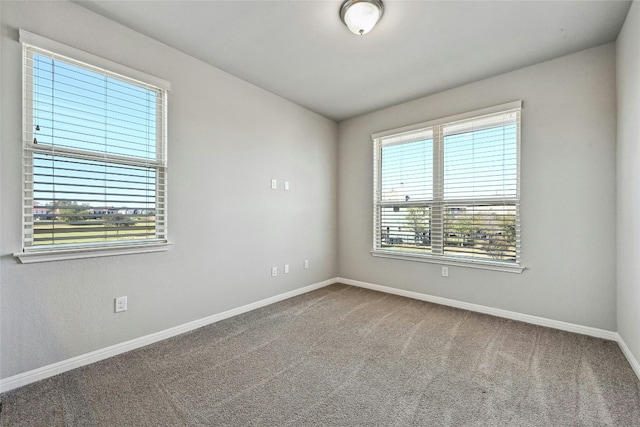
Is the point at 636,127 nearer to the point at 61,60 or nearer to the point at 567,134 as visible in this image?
the point at 567,134

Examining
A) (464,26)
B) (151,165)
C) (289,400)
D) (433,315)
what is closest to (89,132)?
(151,165)

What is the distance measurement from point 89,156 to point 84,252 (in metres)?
0.73

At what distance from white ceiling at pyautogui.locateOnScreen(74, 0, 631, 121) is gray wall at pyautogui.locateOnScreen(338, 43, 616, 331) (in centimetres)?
23

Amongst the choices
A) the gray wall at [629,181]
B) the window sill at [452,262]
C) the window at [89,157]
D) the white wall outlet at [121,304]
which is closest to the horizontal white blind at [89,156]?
the window at [89,157]

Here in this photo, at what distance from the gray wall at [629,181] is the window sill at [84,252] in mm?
3754

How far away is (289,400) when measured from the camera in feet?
5.65

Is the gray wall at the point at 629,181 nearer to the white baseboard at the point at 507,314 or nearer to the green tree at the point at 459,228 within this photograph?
the white baseboard at the point at 507,314

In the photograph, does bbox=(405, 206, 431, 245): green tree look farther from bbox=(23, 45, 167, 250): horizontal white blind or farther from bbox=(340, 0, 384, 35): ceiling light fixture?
bbox=(23, 45, 167, 250): horizontal white blind

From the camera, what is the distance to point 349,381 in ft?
6.28

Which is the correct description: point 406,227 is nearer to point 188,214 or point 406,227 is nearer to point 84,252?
point 188,214

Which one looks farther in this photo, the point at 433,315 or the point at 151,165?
the point at 433,315

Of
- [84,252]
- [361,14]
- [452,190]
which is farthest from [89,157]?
[452,190]

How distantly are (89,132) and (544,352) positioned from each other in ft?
13.2

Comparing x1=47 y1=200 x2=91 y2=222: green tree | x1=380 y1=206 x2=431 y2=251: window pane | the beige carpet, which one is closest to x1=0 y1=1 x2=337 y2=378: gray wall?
x1=47 y1=200 x2=91 y2=222: green tree
